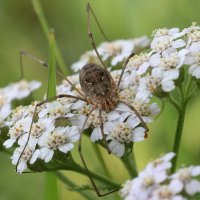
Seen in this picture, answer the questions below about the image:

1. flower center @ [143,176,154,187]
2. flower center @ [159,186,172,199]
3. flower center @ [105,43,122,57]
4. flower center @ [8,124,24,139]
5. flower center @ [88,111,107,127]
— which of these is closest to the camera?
flower center @ [159,186,172,199]

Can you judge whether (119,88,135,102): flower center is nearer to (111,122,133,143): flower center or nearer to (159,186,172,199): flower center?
(111,122,133,143): flower center

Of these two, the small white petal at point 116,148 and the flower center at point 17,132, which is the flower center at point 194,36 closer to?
the small white petal at point 116,148

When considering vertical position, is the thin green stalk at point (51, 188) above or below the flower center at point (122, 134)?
below

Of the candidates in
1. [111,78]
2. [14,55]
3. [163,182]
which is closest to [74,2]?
[14,55]

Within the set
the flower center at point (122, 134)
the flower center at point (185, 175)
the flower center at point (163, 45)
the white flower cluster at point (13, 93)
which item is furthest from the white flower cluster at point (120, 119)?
the white flower cluster at point (13, 93)

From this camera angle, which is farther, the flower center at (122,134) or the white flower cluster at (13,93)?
the white flower cluster at (13,93)

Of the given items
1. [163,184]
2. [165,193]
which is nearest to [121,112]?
Answer: [163,184]

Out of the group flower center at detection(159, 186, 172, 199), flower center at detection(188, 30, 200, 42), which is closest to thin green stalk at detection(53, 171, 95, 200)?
flower center at detection(159, 186, 172, 199)
